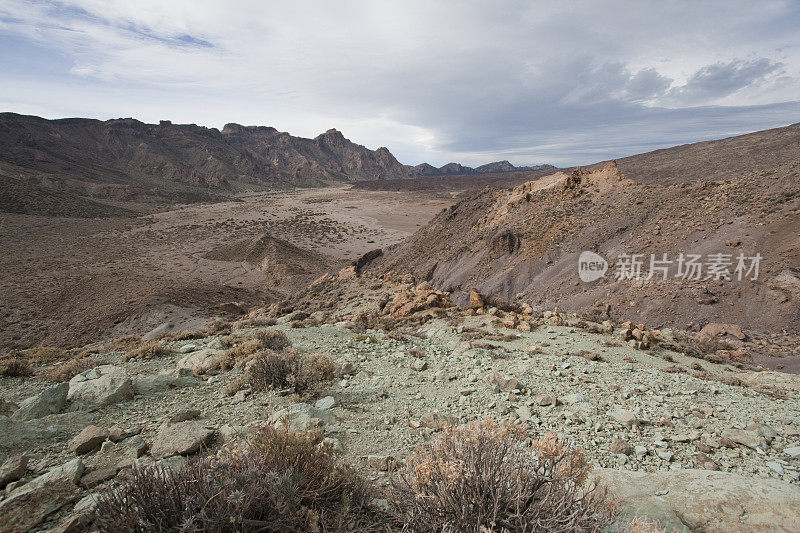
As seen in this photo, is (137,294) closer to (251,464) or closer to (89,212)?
(251,464)

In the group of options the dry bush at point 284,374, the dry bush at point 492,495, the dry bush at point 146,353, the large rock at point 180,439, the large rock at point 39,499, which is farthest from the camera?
the dry bush at point 146,353

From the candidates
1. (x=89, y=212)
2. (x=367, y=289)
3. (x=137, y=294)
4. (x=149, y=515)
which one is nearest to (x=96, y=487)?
(x=149, y=515)

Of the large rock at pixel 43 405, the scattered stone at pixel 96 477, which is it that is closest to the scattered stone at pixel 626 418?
the scattered stone at pixel 96 477

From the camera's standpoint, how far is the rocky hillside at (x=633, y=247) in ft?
33.8

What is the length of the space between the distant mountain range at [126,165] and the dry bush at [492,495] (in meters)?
66.7

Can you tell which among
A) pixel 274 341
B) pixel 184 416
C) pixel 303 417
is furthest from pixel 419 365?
pixel 184 416

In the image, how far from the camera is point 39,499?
249 centimetres

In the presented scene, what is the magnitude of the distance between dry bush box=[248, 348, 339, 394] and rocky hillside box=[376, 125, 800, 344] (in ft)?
30.1

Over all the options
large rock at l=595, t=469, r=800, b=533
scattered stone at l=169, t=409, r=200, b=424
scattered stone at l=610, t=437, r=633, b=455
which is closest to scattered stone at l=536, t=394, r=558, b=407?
scattered stone at l=610, t=437, r=633, b=455

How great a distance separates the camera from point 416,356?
6.61 meters

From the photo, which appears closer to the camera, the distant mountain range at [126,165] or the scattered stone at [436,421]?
the scattered stone at [436,421]

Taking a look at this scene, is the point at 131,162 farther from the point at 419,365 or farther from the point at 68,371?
the point at 419,365

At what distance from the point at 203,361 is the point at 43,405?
205 centimetres

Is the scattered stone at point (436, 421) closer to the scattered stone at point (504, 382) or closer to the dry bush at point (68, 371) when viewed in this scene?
the scattered stone at point (504, 382)
